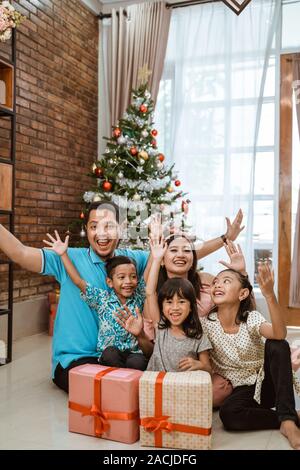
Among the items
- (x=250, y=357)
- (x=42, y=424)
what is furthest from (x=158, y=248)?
(x=42, y=424)

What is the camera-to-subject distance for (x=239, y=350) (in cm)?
222

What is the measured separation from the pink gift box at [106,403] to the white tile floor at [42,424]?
40 mm

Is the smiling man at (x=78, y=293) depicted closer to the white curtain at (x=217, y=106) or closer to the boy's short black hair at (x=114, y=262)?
the boy's short black hair at (x=114, y=262)

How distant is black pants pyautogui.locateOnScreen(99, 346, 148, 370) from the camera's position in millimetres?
2340

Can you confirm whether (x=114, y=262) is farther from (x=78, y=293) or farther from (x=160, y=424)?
(x=160, y=424)

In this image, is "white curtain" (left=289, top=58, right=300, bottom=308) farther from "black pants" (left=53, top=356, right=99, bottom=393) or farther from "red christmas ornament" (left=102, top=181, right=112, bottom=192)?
"black pants" (left=53, top=356, right=99, bottom=393)

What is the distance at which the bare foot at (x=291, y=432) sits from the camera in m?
1.93

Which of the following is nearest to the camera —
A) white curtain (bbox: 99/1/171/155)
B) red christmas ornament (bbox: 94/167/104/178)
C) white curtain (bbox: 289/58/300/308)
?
red christmas ornament (bbox: 94/167/104/178)

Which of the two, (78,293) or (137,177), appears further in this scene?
(137,177)

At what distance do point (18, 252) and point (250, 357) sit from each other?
49.2 inches

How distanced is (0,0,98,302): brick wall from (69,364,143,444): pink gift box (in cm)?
197

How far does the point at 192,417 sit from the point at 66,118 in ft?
12.1

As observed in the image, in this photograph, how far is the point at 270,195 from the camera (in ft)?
16.0

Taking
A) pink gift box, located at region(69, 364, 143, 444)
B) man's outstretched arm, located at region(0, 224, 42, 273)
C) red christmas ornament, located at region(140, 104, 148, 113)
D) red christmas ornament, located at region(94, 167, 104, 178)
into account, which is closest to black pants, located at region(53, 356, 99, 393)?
pink gift box, located at region(69, 364, 143, 444)
